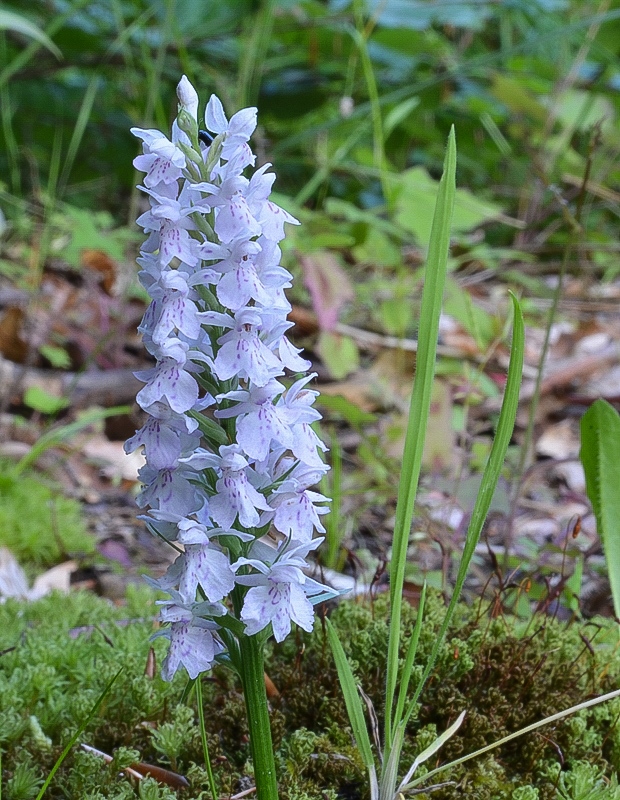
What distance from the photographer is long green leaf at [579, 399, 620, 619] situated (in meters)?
1.60

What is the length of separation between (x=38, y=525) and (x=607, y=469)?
190 cm

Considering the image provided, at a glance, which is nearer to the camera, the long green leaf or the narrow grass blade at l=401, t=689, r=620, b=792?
the narrow grass blade at l=401, t=689, r=620, b=792

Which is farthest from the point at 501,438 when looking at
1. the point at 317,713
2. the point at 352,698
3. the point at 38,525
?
the point at 38,525

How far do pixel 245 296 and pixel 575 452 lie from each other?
Answer: 2748 mm

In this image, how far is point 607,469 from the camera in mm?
1598

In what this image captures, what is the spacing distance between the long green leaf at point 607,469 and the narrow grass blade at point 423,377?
2.42 feet

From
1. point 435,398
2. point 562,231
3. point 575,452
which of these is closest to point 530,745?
point 435,398

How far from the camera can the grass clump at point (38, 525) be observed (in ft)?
8.63

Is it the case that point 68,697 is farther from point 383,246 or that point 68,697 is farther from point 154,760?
point 383,246

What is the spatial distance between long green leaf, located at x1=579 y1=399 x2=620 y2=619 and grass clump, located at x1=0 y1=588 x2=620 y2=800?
161 millimetres

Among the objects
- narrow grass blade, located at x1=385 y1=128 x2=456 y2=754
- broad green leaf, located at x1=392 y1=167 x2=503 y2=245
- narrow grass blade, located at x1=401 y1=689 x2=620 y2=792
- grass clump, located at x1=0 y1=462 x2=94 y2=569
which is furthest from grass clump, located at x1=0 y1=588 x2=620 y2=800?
broad green leaf, located at x1=392 y1=167 x2=503 y2=245

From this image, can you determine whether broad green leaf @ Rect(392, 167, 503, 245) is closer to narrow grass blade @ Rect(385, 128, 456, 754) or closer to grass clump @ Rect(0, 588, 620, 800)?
grass clump @ Rect(0, 588, 620, 800)

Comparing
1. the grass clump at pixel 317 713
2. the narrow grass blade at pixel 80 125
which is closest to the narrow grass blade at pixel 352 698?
the grass clump at pixel 317 713

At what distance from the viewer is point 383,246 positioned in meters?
4.72
